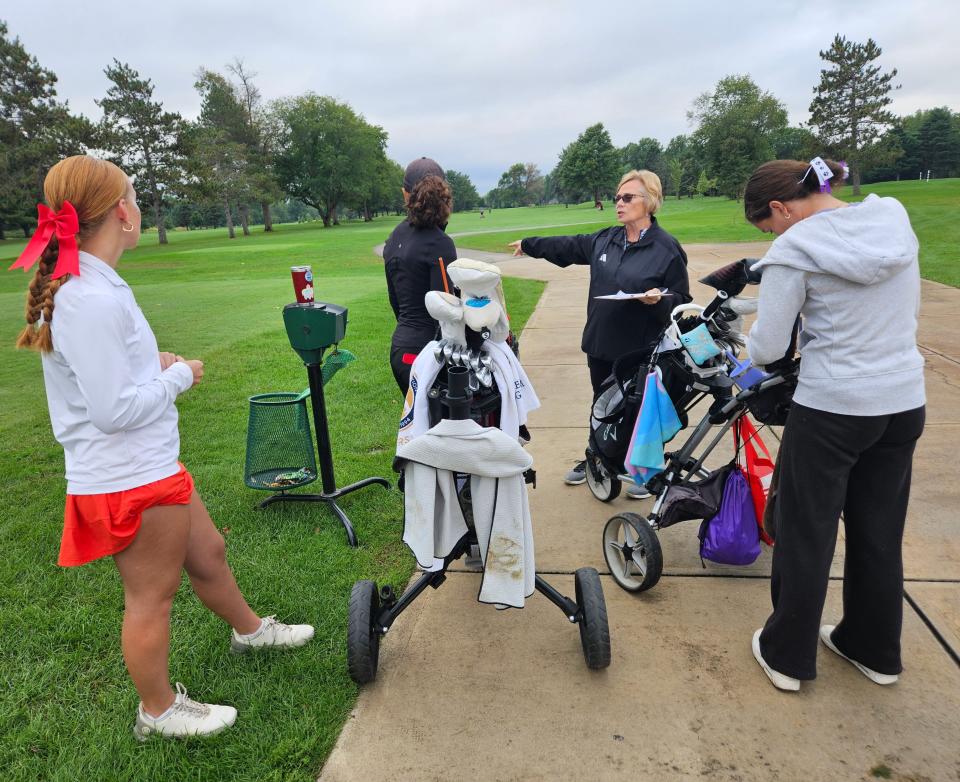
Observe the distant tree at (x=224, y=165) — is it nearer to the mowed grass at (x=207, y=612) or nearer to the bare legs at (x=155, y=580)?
the mowed grass at (x=207, y=612)

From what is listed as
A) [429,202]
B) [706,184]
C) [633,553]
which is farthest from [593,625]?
[706,184]

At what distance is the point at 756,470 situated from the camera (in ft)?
10.8

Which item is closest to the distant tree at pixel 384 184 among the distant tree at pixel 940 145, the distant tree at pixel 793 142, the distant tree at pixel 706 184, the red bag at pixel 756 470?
the distant tree at pixel 706 184

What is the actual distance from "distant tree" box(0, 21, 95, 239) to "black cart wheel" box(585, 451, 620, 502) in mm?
42014

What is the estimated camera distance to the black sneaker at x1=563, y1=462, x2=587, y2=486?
446 cm

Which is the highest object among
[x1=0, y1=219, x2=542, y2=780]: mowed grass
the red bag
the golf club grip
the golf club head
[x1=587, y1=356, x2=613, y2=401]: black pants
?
the golf club head

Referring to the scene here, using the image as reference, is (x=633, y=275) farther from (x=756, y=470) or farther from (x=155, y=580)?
(x=155, y=580)

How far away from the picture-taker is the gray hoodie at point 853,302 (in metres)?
2.04

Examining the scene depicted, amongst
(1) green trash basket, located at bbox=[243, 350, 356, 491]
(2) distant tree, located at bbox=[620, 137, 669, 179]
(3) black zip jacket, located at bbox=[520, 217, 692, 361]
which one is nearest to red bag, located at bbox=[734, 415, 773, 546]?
(3) black zip jacket, located at bbox=[520, 217, 692, 361]

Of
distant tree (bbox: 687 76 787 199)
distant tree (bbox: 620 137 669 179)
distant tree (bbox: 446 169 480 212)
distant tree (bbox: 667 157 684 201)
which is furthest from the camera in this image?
distant tree (bbox: 446 169 480 212)

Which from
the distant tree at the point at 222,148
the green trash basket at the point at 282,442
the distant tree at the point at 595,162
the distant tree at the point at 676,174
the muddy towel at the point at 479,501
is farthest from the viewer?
the distant tree at the point at 676,174

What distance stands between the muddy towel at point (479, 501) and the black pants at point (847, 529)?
99 centimetres

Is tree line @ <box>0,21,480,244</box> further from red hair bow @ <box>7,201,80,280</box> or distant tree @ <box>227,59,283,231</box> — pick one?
red hair bow @ <box>7,201,80,280</box>

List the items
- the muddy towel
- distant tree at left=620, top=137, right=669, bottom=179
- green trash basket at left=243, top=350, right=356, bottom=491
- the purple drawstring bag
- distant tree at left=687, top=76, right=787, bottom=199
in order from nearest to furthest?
the muddy towel
the purple drawstring bag
green trash basket at left=243, top=350, right=356, bottom=491
distant tree at left=687, top=76, right=787, bottom=199
distant tree at left=620, top=137, right=669, bottom=179
